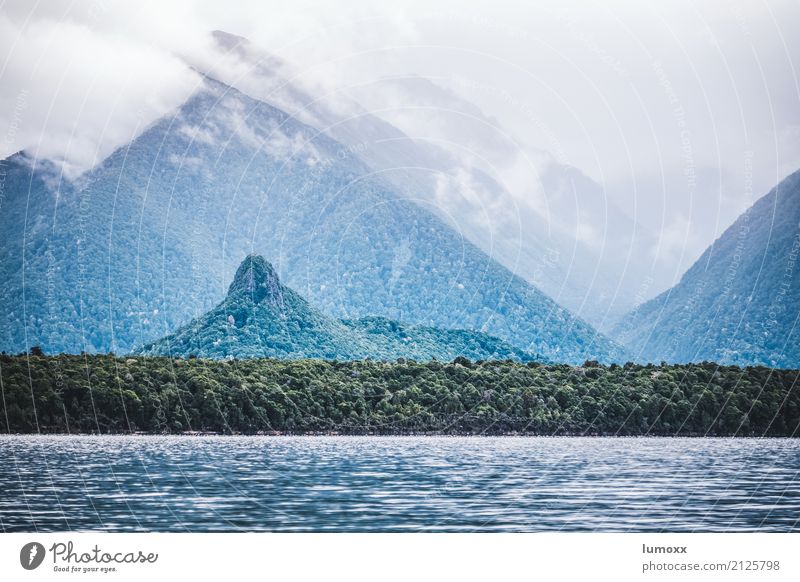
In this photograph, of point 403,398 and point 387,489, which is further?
point 403,398

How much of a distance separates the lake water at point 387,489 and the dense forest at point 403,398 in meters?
30.2

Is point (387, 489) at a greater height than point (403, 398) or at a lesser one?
greater

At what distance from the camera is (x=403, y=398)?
175625 mm

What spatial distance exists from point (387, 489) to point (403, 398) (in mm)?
101333

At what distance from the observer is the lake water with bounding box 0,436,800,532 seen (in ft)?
182

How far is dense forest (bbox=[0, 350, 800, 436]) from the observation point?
15375cm

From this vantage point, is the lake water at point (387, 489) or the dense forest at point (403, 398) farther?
the dense forest at point (403, 398)

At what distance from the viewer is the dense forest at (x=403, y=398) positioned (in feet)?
504

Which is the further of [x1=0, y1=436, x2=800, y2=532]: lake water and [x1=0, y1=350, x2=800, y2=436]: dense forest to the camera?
[x1=0, y1=350, x2=800, y2=436]: dense forest

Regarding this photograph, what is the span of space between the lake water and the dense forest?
30.2 metres

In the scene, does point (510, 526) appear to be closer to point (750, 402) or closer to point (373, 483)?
point (373, 483)

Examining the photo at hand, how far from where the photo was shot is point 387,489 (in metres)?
74.4

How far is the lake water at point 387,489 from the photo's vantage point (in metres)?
55.6
